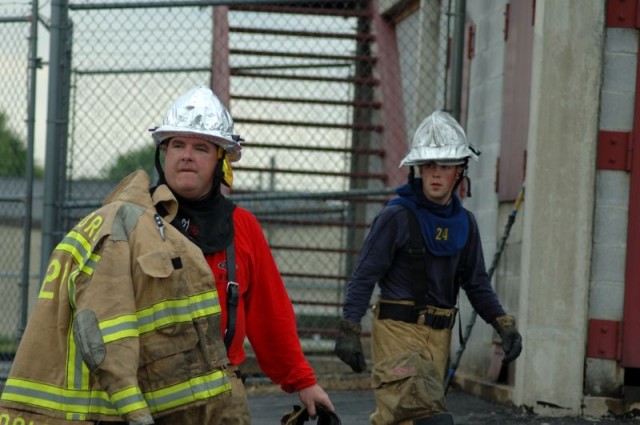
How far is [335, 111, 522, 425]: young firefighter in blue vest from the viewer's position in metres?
5.95

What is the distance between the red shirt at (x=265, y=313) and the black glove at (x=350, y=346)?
167 centimetres

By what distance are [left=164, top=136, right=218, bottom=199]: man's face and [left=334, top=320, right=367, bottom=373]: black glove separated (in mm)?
2093

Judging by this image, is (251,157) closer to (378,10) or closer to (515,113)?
(378,10)

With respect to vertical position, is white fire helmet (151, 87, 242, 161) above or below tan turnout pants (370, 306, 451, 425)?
above

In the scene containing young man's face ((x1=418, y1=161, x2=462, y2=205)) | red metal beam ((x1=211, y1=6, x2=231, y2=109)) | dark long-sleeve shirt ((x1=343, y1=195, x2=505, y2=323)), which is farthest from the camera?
red metal beam ((x1=211, y1=6, x2=231, y2=109))

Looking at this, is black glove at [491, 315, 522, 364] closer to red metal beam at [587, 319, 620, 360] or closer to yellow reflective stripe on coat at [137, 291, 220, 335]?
red metal beam at [587, 319, 620, 360]

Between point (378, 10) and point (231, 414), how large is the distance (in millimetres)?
9584

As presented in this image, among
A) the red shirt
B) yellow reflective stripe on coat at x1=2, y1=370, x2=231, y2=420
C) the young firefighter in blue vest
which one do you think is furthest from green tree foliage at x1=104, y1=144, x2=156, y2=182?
yellow reflective stripe on coat at x1=2, y1=370, x2=231, y2=420

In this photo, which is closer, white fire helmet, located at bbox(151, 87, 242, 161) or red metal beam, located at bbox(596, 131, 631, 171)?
white fire helmet, located at bbox(151, 87, 242, 161)

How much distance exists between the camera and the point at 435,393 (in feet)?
19.4

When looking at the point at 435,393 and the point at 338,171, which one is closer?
the point at 435,393

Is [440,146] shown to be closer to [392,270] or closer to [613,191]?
[392,270]

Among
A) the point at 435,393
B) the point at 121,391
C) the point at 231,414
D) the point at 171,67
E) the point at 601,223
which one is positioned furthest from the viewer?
the point at 171,67

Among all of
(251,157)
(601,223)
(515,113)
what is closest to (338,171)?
(251,157)
